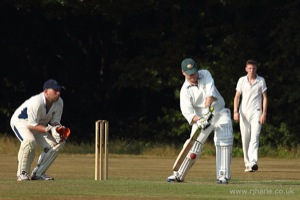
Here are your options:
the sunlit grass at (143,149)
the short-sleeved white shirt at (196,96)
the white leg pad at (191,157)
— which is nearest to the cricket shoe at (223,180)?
the white leg pad at (191,157)

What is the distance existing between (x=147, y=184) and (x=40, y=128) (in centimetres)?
160

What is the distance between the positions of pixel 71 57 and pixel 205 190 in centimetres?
1691

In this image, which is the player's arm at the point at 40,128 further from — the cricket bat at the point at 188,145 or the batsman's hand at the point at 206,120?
the batsman's hand at the point at 206,120

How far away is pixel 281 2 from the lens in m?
26.7

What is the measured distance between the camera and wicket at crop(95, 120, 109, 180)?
1388cm

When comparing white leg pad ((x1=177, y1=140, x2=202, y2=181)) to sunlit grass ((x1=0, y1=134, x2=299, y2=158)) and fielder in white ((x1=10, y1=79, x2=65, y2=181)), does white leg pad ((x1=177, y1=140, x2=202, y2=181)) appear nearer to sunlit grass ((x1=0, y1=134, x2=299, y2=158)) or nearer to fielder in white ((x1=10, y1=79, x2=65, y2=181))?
fielder in white ((x1=10, y1=79, x2=65, y2=181))

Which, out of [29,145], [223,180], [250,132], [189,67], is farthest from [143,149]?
[189,67]

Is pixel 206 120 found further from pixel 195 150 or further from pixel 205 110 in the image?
pixel 195 150

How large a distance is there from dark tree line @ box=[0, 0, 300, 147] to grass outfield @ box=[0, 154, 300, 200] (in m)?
7.64

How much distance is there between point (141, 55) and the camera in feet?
92.9

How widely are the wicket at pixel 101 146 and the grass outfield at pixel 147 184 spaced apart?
0.19m

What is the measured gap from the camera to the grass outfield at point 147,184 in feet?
39.4

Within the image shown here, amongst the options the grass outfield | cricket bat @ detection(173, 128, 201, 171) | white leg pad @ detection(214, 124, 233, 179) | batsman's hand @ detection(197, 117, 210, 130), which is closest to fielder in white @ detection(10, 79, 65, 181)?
the grass outfield

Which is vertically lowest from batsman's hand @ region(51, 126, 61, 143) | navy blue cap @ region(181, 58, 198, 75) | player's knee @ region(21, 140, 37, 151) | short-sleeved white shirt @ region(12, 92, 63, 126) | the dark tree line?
player's knee @ region(21, 140, 37, 151)
